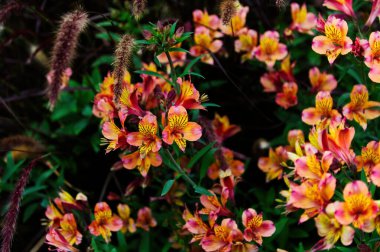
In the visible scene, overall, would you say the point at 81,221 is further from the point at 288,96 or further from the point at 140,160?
the point at 288,96

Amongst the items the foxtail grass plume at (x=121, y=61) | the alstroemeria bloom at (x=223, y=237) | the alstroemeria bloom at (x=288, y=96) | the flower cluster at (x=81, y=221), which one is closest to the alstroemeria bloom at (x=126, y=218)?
the flower cluster at (x=81, y=221)

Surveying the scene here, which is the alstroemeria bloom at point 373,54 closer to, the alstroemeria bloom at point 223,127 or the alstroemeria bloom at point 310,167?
the alstroemeria bloom at point 310,167

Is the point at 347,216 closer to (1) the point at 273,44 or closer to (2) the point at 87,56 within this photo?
(1) the point at 273,44

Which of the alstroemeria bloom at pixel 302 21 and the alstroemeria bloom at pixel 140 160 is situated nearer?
the alstroemeria bloom at pixel 140 160

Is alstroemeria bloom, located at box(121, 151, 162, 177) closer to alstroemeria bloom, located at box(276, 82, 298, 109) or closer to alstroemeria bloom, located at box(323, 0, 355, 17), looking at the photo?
alstroemeria bloom, located at box(276, 82, 298, 109)

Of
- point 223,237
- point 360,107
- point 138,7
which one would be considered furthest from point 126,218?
point 360,107
